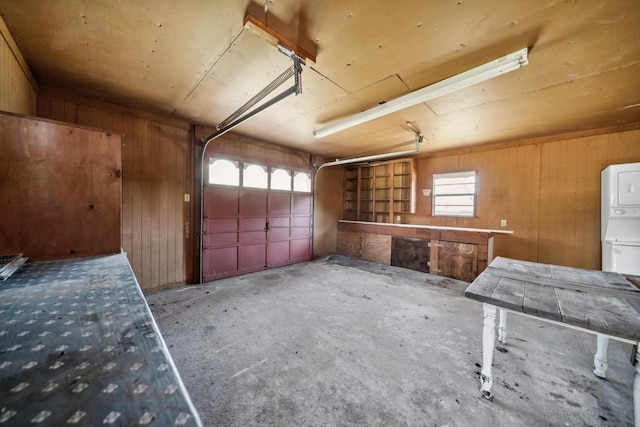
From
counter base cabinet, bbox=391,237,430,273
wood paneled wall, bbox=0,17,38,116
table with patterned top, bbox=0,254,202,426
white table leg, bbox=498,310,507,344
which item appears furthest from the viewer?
counter base cabinet, bbox=391,237,430,273

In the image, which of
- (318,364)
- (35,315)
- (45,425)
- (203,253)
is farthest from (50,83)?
(318,364)

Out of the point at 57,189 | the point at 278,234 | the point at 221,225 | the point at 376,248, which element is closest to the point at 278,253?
the point at 278,234

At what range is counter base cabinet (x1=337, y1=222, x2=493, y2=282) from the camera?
414cm

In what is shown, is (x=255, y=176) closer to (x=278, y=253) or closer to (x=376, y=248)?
(x=278, y=253)

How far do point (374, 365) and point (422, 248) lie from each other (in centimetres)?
330

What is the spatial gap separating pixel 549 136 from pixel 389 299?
3.89 m

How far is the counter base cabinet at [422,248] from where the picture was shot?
414cm

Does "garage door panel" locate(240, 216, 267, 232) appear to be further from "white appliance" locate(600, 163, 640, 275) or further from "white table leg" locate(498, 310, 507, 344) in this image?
"white appliance" locate(600, 163, 640, 275)

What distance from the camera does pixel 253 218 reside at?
15.3 ft

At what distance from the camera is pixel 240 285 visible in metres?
3.89

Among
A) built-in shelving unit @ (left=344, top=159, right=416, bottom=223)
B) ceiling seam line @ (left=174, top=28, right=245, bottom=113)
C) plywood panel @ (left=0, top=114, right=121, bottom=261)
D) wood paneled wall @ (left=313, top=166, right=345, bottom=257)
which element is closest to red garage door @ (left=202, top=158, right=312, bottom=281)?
wood paneled wall @ (left=313, top=166, right=345, bottom=257)

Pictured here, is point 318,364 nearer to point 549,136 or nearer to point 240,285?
point 240,285

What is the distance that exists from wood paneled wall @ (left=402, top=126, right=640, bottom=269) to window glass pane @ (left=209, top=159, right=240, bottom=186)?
4.49 metres

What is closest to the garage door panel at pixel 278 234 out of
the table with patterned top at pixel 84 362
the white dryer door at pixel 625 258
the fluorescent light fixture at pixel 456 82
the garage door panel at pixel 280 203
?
the garage door panel at pixel 280 203
